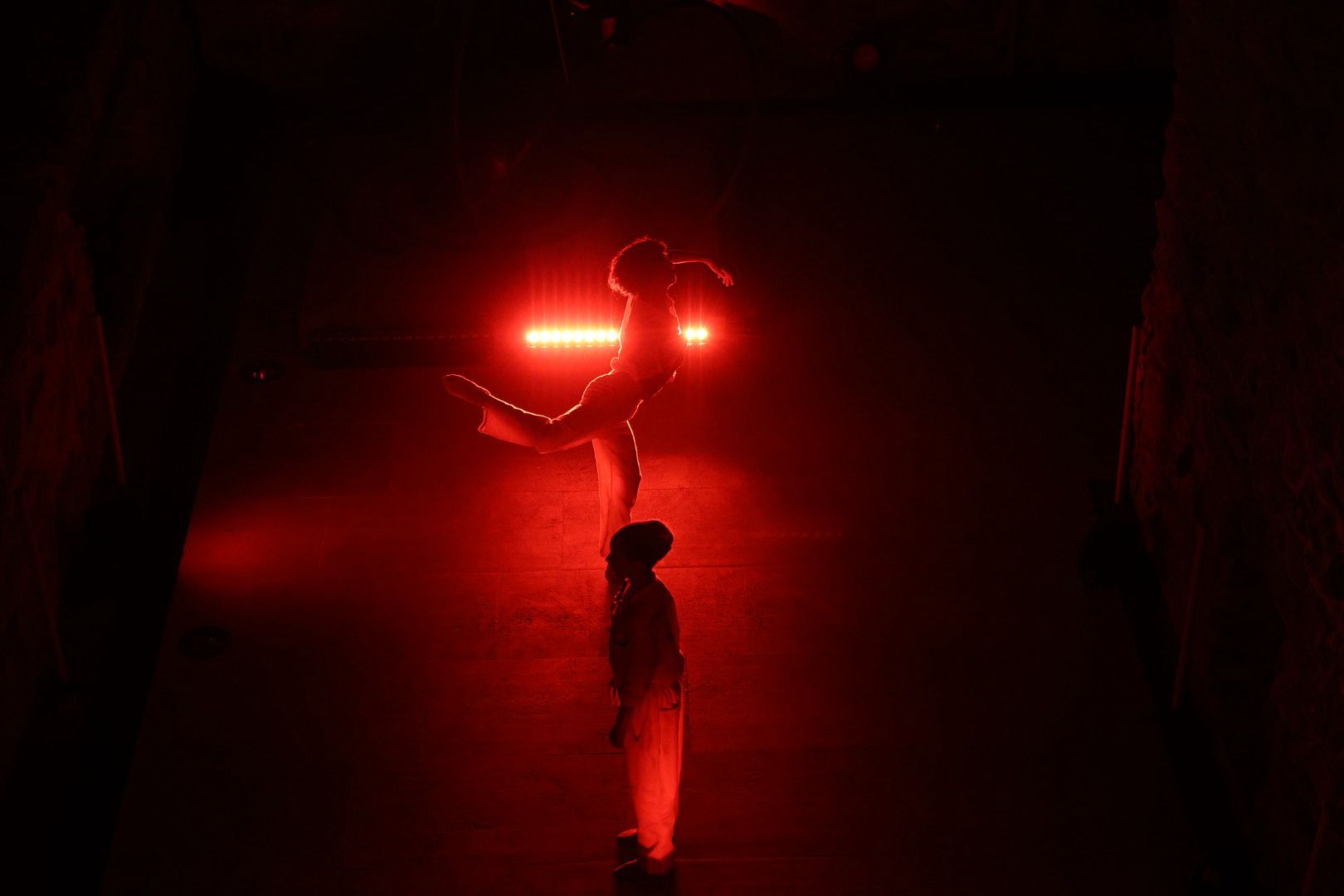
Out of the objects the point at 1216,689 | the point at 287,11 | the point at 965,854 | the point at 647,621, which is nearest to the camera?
the point at 647,621

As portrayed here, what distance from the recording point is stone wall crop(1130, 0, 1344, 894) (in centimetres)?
390

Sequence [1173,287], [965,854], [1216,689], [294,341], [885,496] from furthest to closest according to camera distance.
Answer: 1. [294,341]
2. [885,496]
3. [1173,287]
4. [1216,689]
5. [965,854]

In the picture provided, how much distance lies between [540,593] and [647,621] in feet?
5.00

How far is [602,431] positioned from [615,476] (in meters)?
0.32

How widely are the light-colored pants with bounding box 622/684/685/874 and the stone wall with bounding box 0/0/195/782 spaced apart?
1991 mm

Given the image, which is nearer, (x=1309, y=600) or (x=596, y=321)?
(x=1309, y=600)

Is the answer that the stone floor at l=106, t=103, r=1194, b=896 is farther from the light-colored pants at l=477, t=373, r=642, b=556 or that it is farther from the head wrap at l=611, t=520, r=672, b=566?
the head wrap at l=611, t=520, r=672, b=566

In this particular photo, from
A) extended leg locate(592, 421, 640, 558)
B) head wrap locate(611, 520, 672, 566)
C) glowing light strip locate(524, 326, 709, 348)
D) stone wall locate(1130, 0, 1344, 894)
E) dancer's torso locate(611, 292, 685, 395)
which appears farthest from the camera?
glowing light strip locate(524, 326, 709, 348)

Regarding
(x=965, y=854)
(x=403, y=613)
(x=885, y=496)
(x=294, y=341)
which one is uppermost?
(x=294, y=341)

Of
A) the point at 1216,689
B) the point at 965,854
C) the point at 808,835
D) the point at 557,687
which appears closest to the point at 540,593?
the point at 557,687

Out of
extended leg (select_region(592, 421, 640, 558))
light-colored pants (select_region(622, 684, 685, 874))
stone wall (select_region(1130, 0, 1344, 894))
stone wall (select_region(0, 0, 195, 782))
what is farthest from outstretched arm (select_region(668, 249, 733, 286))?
stone wall (select_region(0, 0, 195, 782))

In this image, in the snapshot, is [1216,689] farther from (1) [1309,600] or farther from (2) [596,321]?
(2) [596,321]

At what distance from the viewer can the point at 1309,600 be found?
4.06 m

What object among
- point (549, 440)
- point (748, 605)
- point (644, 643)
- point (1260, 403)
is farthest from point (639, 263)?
point (1260, 403)
